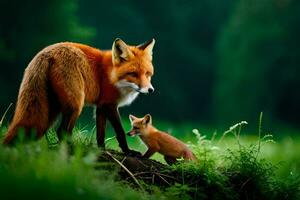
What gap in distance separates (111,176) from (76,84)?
1610 millimetres

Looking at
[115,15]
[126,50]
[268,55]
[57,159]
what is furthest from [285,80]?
[57,159]

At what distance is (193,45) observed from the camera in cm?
4947

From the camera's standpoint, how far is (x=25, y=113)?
7930 millimetres

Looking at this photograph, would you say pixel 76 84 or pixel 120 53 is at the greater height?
pixel 120 53

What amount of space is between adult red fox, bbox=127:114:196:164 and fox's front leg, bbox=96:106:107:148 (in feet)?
2.55

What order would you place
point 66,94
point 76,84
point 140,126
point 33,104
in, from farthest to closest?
point 140,126, point 76,84, point 66,94, point 33,104

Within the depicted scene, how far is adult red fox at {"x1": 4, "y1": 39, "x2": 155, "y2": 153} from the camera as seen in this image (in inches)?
317

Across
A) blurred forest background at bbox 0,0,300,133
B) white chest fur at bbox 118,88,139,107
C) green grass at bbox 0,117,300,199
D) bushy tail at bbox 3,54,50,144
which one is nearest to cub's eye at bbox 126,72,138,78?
white chest fur at bbox 118,88,139,107

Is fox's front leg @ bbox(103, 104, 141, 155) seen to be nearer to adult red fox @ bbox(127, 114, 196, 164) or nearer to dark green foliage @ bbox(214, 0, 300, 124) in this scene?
adult red fox @ bbox(127, 114, 196, 164)

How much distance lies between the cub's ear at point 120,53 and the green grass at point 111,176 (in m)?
1.10

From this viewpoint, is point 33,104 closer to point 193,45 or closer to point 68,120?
point 68,120

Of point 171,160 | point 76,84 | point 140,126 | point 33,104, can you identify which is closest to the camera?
point 33,104

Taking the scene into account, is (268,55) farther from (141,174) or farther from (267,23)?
(141,174)

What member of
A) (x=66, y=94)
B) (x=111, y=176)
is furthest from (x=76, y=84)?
(x=111, y=176)
